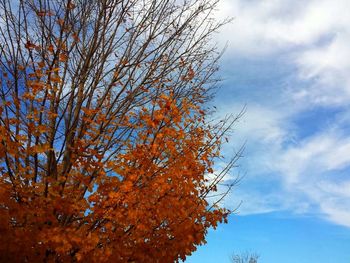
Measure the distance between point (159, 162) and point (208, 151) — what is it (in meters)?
1.90

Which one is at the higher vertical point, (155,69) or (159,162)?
(155,69)

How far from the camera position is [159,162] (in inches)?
328

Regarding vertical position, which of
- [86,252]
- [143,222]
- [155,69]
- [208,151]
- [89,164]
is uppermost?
[155,69]

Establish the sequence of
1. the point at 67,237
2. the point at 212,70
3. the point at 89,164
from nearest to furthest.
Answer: the point at 67,237 < the point at 89,164 < the point at 212,70

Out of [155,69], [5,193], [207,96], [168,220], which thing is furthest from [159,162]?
[207,96]

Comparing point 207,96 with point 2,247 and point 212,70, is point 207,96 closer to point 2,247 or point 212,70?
point 212,70

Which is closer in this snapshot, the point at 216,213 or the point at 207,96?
the point at 216,213

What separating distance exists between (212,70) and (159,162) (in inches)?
171

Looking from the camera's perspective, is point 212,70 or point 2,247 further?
point 212,70

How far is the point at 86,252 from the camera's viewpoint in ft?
22.4

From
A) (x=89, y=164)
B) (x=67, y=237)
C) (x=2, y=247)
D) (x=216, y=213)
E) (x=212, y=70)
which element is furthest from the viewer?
(x=212, y=70)

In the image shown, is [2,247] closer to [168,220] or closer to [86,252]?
[86,252]

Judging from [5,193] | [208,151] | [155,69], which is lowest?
[5,193]

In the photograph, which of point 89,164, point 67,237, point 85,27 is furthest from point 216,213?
point 85,27
